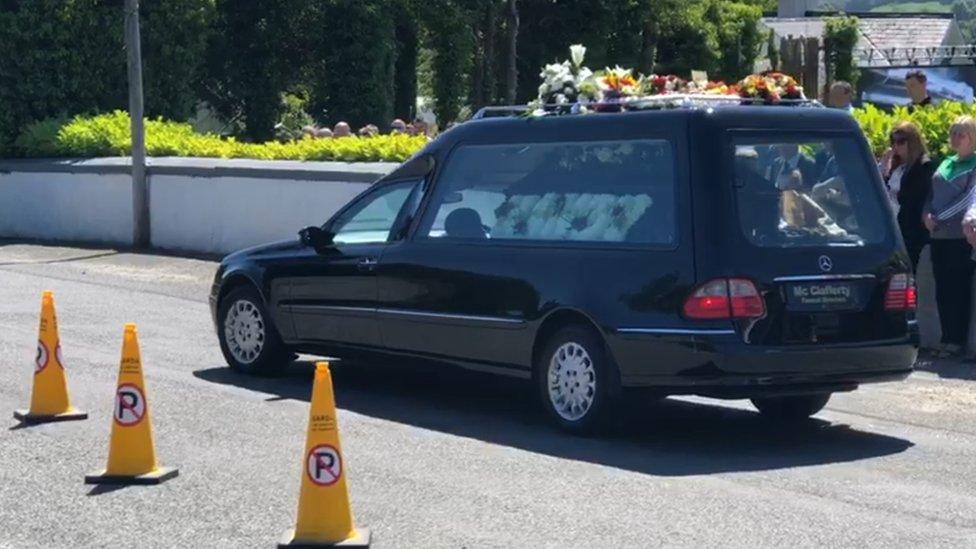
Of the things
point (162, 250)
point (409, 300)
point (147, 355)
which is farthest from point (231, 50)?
point (409, 300)

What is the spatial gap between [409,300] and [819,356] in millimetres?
2681

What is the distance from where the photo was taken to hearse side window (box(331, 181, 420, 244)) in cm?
1114

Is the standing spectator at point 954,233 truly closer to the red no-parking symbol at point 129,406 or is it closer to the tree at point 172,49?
the red no-parking symbol at point 129,406

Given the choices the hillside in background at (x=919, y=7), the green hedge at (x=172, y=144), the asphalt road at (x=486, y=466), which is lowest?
the asphalt road at (x=486, y=466)

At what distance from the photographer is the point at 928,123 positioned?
13469 mm

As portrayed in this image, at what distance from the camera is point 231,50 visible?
38250 mm

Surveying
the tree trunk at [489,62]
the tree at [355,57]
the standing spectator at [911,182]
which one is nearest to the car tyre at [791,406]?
the standing spectator at [911,182]

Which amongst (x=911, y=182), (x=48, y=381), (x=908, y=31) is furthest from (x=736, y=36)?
(x=48, y=381)

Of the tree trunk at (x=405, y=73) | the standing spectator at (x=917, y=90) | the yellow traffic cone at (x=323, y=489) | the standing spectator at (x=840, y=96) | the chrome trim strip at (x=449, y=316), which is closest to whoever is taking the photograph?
the yellow traffic cone at (x=323, y=489)

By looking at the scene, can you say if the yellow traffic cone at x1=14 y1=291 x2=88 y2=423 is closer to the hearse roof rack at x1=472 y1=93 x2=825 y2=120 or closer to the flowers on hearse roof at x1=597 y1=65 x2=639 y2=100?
the hearse roof rack at x1=472 y1=93 x2=825 y2=120

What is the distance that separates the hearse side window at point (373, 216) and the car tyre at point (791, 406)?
254 centimetres

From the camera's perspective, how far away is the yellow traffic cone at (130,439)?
8523 mm

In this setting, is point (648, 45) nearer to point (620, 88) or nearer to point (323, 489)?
point (620, 88)

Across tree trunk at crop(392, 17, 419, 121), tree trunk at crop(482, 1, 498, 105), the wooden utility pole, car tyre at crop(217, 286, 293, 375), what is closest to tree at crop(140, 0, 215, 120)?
the wooden utility pole
